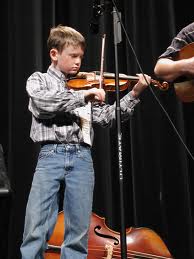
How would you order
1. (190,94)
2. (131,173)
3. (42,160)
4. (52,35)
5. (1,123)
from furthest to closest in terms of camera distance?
(131,173)
(1,123)
(52,35)
(42,160)
(190,94)

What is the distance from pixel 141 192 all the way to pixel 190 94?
3.71 ft

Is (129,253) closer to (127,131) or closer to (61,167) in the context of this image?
(61,167)

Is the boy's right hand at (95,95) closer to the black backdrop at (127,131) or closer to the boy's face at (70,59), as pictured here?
the boy's face at (70,59)

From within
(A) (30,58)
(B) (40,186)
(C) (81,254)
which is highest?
(A) (30,58)

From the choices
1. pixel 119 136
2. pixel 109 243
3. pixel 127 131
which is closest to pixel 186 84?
pixel 119 136

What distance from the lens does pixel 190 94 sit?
1.70 m

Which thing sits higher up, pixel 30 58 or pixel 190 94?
pixel 30 58

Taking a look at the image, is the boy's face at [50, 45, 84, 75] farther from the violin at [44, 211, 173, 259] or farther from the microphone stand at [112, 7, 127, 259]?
the violin at [44, 211, 173, 259]

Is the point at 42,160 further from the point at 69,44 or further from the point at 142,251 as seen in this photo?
the point at 142,251

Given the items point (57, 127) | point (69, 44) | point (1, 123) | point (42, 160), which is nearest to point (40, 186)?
point (42, 160)

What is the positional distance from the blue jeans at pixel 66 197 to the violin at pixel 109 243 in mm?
259

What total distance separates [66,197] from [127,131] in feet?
3.52

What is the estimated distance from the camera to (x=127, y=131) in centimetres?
281

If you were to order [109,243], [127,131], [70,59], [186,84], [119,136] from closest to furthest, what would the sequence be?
[119,136], [186,84], [70,59], [109,243], [127,131]
